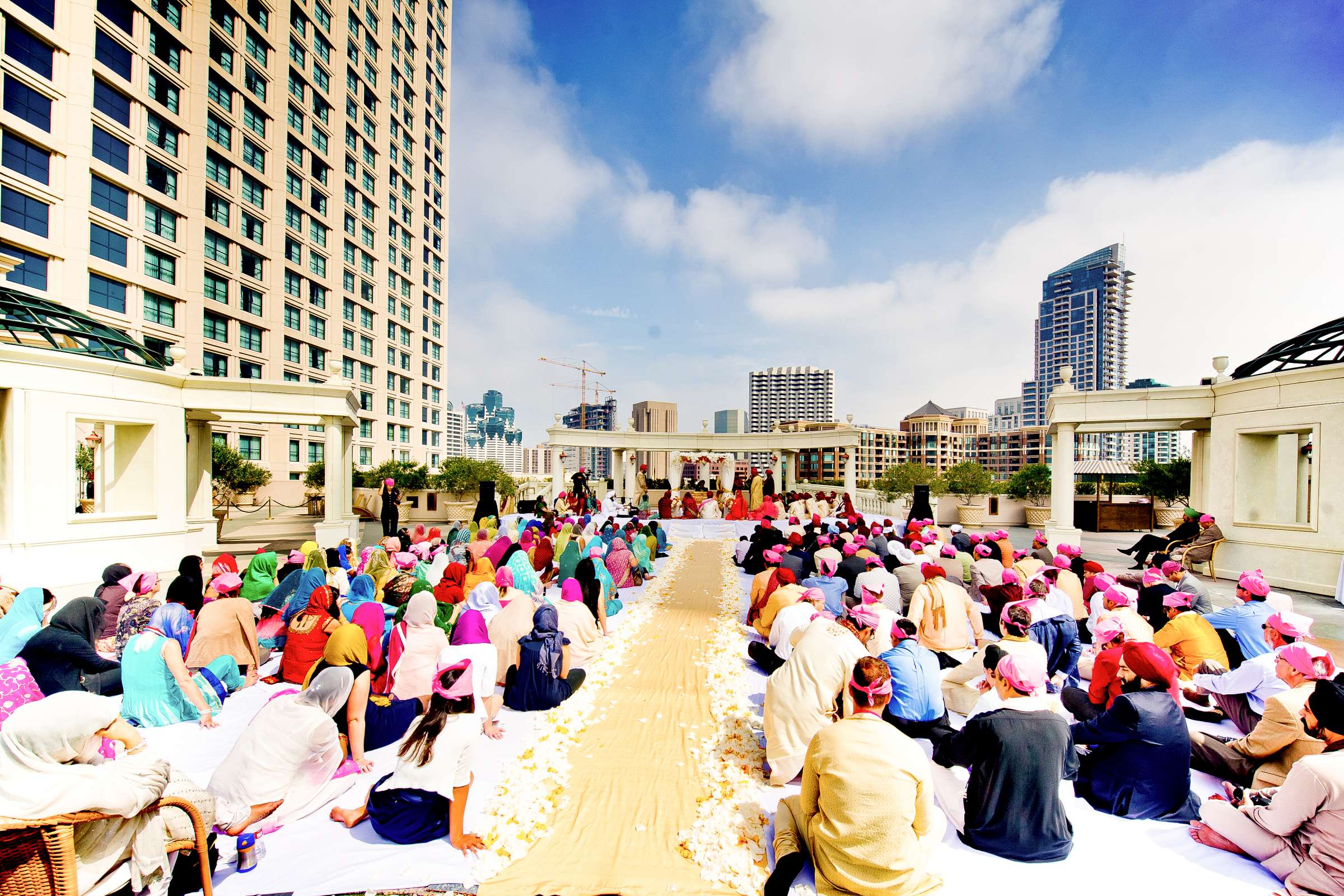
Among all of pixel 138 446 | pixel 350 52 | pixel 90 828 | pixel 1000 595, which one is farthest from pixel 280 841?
pixel 350 52

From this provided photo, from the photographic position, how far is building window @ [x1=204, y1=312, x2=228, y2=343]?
28.7 metres

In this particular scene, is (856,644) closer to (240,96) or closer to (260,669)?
(260,669)

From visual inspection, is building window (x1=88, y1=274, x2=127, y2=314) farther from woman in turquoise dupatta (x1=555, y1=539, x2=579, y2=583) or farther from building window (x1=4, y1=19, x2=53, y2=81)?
woman in turquoise dupatta (x1=555, y1=539, x2=579, y2=583)

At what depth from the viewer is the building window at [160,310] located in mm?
25984

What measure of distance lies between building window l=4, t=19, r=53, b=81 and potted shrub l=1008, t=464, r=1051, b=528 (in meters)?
42.2

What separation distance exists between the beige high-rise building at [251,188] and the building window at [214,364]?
0.35 ft

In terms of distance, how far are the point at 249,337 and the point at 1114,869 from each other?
132ft

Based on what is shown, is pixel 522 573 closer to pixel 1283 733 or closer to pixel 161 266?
pixel 1283 733

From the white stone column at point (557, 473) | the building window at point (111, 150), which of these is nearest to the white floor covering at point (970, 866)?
the white stone column at point (557, 473)

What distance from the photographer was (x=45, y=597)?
199 inches

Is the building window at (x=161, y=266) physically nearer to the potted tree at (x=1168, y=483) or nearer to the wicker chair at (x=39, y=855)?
the wicker chair at (x=39, y=855)

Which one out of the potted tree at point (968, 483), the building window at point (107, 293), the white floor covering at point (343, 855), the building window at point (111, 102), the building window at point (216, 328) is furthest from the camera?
the building window at point (216, 328)

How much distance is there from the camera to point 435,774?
3195 mm

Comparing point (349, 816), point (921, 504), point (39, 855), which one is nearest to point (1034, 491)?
point (921, 504)
